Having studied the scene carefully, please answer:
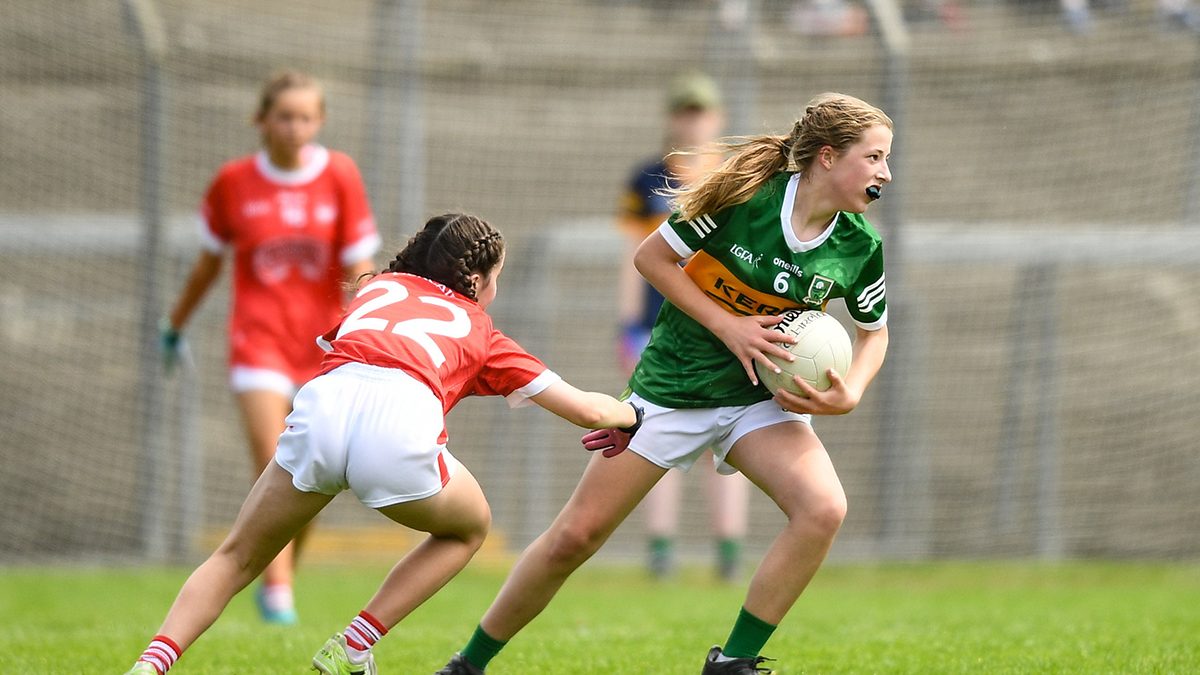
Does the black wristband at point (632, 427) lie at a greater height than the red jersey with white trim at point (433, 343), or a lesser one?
→ lesser

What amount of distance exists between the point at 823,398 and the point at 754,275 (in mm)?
438

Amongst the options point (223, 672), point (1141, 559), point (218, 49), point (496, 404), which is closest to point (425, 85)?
point (218, 49)

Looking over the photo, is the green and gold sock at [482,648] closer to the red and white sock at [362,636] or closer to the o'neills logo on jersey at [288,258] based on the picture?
the red and white sock at [362,636]

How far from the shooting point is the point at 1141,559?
8.70 metres

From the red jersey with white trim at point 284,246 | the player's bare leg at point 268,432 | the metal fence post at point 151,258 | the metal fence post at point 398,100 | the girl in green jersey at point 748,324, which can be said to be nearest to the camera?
the girl in green jersey at point 748,324

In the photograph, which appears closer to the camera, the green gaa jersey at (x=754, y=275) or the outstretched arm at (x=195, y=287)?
the green gaa jersey at (x=754, y=275)

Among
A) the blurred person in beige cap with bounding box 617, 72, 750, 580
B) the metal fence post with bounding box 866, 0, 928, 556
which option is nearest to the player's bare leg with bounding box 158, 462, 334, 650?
the blurred person in beige cap with bounding box 617, 72, 750, 580

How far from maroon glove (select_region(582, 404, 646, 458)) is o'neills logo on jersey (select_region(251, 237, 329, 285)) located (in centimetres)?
268

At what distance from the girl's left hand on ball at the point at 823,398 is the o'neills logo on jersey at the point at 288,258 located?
2.90 m

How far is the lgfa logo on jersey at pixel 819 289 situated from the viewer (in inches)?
145

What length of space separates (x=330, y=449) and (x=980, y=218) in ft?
26.3

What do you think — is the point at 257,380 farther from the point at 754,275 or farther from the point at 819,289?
the point at 819,289

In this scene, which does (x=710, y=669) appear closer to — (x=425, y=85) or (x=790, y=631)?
(x=790, y=631)

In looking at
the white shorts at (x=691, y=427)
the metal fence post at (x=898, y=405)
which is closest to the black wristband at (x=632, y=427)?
the white shorts at (x=691, y=427)
